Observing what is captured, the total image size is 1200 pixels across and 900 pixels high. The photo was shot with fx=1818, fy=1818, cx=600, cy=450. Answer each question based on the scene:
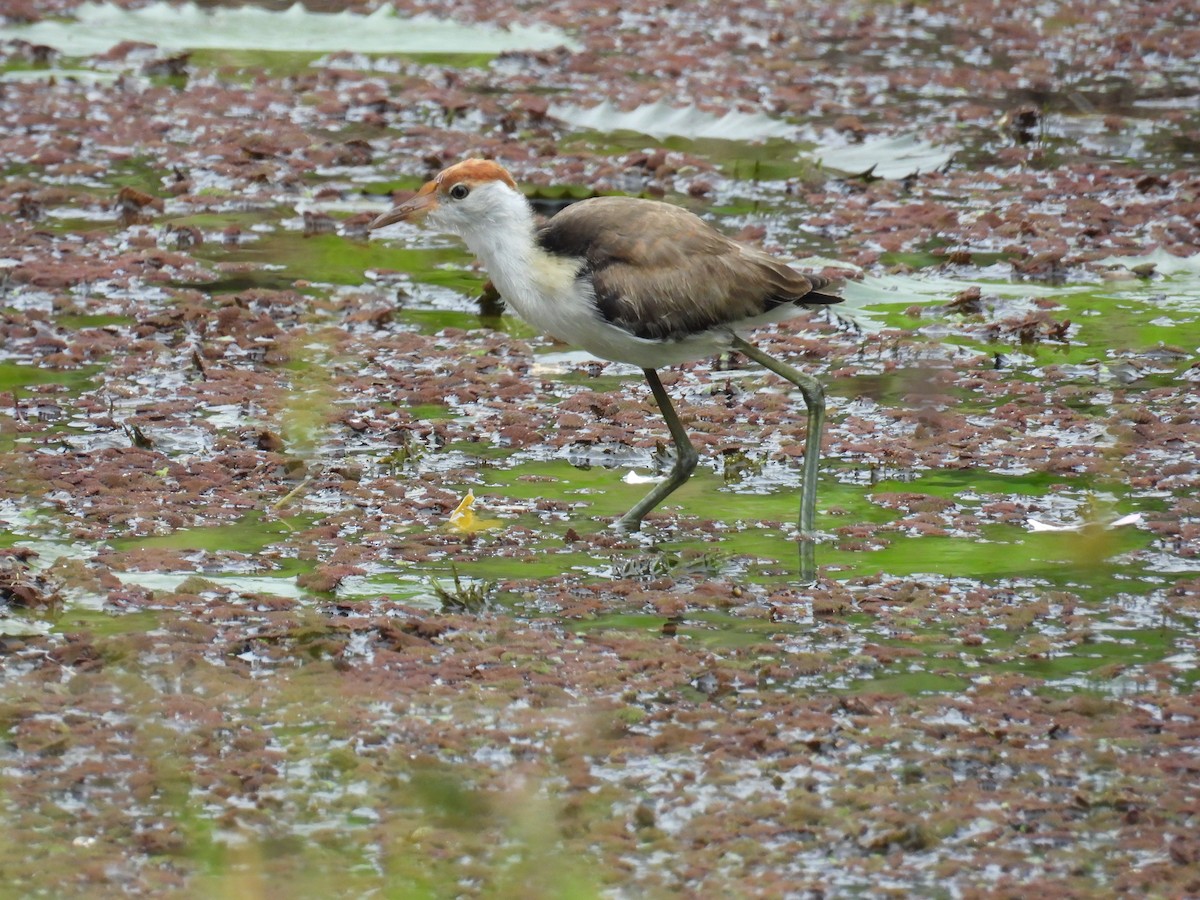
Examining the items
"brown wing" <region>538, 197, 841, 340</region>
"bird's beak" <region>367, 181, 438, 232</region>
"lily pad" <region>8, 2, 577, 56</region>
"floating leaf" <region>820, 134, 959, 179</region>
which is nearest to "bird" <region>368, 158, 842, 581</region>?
"brown wing" <region>538, 197, 841, 340</region>

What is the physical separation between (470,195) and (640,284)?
748mm

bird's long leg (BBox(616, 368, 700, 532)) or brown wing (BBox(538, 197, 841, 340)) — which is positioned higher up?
brown wing (BBox(538, 197, 841, 340))

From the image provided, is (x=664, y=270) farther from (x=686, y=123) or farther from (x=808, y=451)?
(x=686, y=123)

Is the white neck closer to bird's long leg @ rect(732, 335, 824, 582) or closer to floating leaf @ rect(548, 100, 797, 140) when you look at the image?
bird's long leg @ rect(732, 335, 824, 582)

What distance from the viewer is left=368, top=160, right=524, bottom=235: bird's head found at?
6.08 metres

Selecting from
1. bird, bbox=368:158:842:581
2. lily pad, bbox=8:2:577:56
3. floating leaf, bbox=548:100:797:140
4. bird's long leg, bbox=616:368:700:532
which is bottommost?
bird's long leg, bbox=616:368:700:532

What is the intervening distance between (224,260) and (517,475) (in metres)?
2.97

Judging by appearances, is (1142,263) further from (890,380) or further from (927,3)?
(927,3)

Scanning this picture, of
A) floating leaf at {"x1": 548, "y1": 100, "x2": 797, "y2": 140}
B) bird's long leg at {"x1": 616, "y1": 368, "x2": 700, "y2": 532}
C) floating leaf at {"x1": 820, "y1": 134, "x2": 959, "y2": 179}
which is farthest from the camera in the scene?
floating leaf at {"x1": 548, "y1": 100, "x2": 797, "y2": 140}

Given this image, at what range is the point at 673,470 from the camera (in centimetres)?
616

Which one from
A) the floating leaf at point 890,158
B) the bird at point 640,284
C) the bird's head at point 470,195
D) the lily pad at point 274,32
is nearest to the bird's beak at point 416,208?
the bird's head at point 470,195

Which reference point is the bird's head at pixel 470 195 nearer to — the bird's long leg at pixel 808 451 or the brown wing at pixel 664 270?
the brown wing at pixel 664 270

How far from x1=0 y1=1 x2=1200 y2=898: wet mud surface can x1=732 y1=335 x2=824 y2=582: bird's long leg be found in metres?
0.10

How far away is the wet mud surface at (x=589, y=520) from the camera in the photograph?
13.7ft
